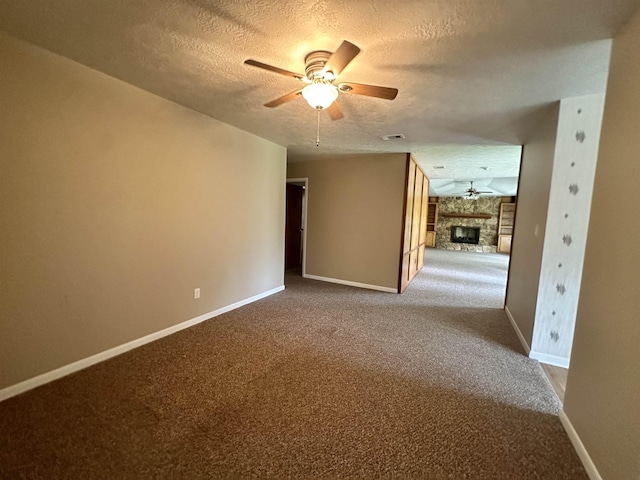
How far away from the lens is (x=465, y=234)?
37.7 ft

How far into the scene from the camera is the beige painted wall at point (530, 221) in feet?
8.75

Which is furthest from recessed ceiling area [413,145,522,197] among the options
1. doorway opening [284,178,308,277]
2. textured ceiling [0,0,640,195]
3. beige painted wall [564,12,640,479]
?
doorway opening [284,178,308,277]

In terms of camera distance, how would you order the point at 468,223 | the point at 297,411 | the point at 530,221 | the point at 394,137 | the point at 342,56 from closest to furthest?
the point at 342,56 → the point at 297,411 → the point at 530,221 → the point at 394,137 → the point at 468,223

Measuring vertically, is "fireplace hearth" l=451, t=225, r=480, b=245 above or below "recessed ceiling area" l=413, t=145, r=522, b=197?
below

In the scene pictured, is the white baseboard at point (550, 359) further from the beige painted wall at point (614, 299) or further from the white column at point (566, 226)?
the beige painted wall at point (614, 299)

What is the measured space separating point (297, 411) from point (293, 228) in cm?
470

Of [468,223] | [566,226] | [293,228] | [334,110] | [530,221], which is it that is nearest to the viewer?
[334,110]

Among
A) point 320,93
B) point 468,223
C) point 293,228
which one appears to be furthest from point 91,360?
point 468,223

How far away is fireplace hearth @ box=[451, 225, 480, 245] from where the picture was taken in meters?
11.3

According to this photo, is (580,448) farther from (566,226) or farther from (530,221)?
(530,221)

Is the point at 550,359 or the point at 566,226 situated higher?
the point at 566,226

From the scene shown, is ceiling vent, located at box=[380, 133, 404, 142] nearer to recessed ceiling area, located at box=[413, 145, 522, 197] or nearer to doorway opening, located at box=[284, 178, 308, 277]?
recessed ceiling area, located at box=[413, 145, 522, 197]

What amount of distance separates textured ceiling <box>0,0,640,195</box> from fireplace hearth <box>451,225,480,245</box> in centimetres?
953

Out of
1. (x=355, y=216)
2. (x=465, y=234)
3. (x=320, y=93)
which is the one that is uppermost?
(x=320, y=93)
